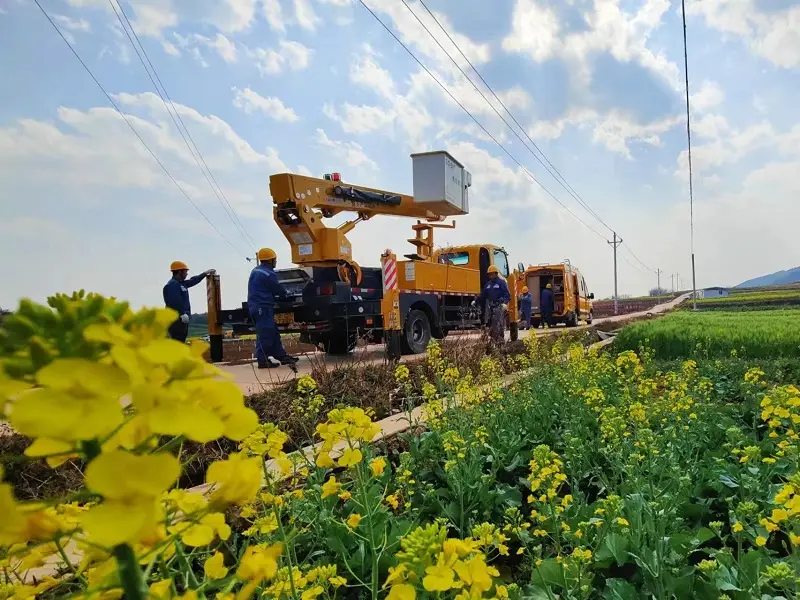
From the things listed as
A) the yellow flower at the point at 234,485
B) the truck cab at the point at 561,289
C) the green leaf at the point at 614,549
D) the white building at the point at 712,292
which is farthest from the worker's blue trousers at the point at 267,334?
the white building at the point at 712,292

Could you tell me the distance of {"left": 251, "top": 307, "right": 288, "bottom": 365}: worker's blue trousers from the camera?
24.6 feet

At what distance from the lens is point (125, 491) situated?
440mm

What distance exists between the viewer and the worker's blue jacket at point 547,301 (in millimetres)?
20406

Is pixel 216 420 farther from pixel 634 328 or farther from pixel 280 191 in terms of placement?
pixel 634 328

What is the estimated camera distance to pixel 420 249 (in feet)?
37.3

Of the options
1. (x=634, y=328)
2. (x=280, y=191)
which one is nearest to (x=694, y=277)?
(x=634, y=328)

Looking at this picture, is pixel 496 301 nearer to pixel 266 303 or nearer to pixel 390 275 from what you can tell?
pixel 390 275

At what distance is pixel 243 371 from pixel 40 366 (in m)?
7.76

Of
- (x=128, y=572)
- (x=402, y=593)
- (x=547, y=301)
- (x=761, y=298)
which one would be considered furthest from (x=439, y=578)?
(x=761, y=298)

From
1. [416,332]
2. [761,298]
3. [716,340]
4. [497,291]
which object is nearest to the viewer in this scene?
[716,340]

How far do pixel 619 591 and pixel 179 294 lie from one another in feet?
23.8

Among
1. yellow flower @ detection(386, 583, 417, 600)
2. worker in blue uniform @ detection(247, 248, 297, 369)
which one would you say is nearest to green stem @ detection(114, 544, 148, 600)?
yellow flower @ detection(386, 583, 417, 600)

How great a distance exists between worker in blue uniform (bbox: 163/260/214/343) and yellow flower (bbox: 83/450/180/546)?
7.82 meters

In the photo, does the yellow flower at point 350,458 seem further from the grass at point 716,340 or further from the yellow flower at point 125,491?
the grass at point 716,340
